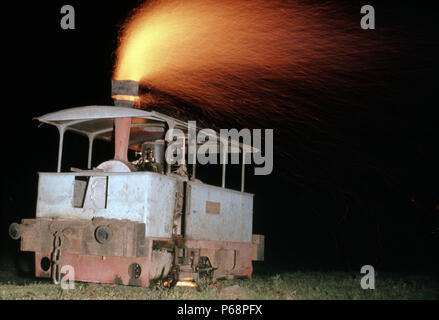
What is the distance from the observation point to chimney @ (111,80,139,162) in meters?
10.3

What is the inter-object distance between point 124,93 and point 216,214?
3285 millimetres

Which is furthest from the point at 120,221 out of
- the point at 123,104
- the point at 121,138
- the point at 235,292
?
the point at 123,104

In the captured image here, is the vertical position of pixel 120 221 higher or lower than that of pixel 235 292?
higher

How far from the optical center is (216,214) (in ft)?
38.1

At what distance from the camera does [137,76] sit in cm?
1203

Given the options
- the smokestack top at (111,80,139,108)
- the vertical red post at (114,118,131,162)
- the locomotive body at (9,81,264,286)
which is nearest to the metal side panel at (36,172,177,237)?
the locomotive body at (9,81,264,286)

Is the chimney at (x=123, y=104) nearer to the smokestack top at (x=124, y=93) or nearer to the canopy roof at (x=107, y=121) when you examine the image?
the smokestack top at (x=124, y=93)

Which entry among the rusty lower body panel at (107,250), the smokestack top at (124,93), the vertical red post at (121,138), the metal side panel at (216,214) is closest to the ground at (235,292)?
the rusty lower body panel at (107,250)

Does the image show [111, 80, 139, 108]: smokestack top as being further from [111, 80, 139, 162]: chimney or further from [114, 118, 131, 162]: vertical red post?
[114, 118, 131, 162]: vertical red post

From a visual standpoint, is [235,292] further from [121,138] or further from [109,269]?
[121,138]

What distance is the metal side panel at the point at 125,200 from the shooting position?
917 centimetres

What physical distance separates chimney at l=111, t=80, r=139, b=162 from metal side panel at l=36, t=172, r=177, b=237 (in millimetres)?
886
